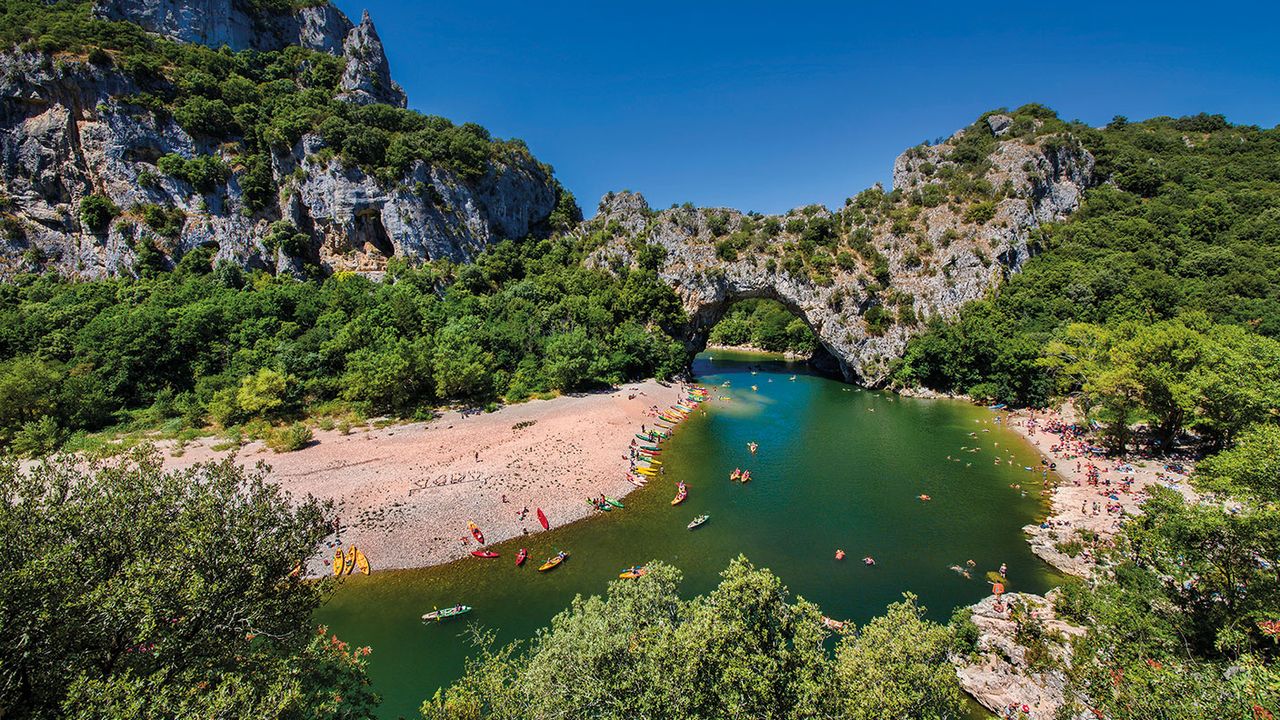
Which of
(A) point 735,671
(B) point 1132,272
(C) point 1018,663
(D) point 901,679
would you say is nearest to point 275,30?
(A) point 735,671

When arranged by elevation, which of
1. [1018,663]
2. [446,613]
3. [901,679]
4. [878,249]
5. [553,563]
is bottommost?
[446,613]

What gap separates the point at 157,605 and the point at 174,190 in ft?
251

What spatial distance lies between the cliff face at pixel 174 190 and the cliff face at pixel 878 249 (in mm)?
26016

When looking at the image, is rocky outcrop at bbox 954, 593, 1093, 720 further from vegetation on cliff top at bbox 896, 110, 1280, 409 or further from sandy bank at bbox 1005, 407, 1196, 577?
vegetation on cliff top at bbox 896, 110, 1280, 409

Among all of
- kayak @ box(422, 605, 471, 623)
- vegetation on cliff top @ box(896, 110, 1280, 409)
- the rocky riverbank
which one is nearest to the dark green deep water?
kayak @ box(422, 605, 471, 623)

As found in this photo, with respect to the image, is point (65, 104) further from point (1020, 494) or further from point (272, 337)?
point (1020, 494)

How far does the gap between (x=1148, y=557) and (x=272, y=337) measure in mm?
61849

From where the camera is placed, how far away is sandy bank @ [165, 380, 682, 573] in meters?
23.6

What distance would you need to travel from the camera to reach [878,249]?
62500 mm

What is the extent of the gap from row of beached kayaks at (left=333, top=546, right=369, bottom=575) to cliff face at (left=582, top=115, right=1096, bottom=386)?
50879 millimetres

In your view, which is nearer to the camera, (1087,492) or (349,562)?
(349,562)

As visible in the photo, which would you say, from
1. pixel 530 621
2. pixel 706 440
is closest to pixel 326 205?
pixel 706 440

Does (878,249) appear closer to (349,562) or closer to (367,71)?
(349,562)

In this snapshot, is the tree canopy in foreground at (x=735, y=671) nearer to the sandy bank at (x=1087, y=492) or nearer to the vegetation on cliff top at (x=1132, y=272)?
the sandy bank at (x=1087, y=492)
